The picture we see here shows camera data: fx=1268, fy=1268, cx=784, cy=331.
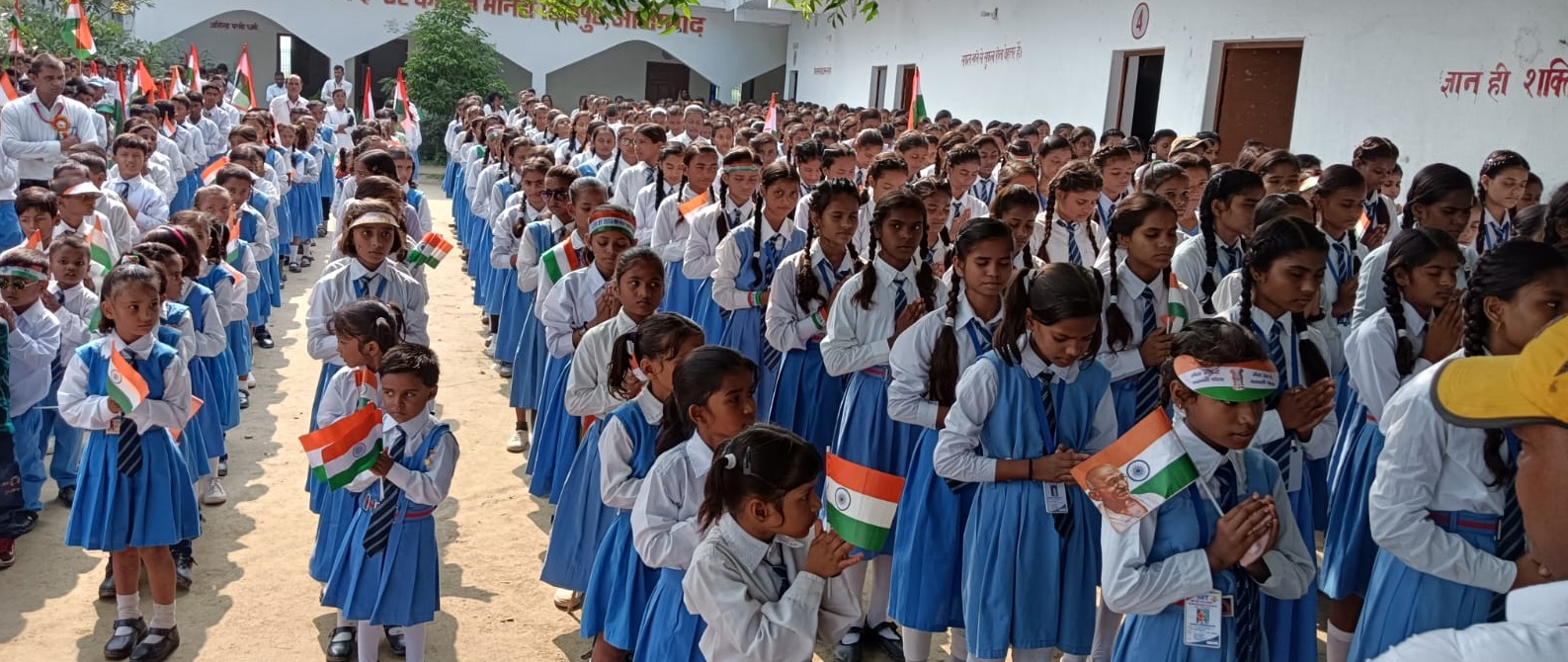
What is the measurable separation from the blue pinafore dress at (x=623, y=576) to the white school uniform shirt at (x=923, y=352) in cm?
70

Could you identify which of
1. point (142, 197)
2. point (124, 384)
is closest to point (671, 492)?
point (124, 384)

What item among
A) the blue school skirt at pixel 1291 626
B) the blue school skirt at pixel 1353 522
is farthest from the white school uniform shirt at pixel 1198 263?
the blue school skirt at pixel 1291 626

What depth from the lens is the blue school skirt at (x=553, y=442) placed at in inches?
182

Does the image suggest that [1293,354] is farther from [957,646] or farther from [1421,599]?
[957,646]

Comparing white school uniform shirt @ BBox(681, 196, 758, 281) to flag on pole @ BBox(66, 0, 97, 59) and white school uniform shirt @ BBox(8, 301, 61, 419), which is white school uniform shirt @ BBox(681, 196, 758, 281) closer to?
white school uniform shirt @ BBox(8, 301, 61, 419)

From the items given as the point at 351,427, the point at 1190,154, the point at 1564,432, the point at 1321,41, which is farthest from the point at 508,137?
the point at 1564,432

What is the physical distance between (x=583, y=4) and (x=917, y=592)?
2.98 m

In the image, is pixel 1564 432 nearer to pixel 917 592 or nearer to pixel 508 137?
pixel 917 592

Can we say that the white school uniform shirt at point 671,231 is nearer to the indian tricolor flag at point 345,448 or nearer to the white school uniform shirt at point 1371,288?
the indian tricolor flag at point 345,448

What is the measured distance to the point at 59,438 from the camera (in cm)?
517

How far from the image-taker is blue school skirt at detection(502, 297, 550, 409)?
6086 millimetres

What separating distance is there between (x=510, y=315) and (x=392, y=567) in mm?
3760

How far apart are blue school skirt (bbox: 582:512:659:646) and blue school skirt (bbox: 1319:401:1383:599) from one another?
1.98 metres

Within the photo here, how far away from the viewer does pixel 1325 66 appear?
948cm
